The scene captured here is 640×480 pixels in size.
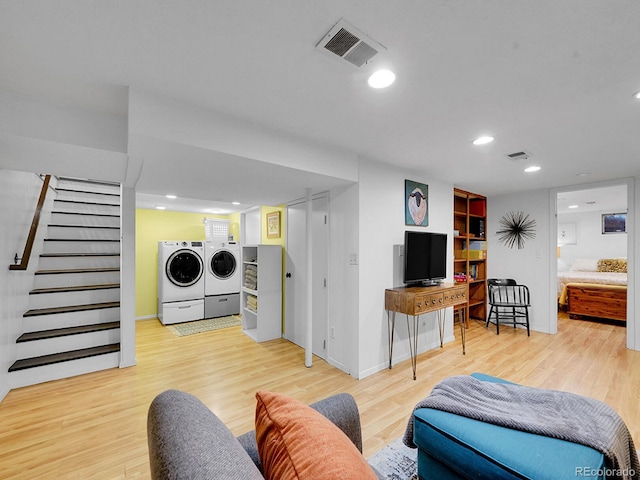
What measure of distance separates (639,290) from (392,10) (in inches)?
189

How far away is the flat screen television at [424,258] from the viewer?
10.4ft

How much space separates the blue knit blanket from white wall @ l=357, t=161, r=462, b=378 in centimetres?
130

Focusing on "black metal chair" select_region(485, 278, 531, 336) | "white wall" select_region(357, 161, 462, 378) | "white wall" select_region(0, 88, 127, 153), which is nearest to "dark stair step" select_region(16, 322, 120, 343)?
"white wall" select_region(0, 88, 127, 153)

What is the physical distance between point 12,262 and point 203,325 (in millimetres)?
2595

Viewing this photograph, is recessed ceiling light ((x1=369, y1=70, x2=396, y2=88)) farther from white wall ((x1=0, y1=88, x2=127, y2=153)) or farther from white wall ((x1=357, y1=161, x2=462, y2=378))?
white wall ((x1=0, y1=88, x2=127, y2=153))

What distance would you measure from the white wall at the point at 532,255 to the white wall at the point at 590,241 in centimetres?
396

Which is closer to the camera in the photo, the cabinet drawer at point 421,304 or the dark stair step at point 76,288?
the cabinet drawer at point 421,304

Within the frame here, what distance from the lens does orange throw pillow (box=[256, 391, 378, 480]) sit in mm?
659

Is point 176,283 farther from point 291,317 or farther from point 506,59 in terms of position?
point 506,59

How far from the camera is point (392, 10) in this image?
113cm

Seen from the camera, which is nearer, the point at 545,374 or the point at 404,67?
the point at 404,67

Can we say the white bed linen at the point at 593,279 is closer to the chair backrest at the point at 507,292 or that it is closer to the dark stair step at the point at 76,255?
the chair backrest at the point at 507,292

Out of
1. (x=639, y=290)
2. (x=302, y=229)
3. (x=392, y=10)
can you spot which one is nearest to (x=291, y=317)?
(x=302, y=229)

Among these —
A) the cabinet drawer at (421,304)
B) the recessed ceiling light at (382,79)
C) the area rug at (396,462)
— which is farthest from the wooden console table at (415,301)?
the recessed ceiling light at (382,79)
